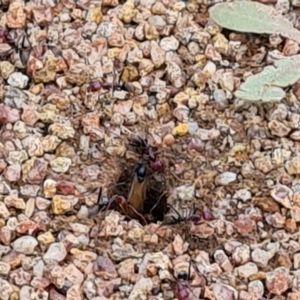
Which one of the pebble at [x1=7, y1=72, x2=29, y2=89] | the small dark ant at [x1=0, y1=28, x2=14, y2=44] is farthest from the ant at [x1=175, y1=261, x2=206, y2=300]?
the small dark ant at [x1=0, y1=28, x2=14, y2=44]

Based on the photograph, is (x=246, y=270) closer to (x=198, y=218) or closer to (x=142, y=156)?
(x=198, y=218)

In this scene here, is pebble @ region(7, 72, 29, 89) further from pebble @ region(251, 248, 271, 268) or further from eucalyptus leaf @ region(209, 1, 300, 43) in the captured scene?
pebble @ region(251, 248, 271, 268)

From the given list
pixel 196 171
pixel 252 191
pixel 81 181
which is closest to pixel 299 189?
pixel 252 191

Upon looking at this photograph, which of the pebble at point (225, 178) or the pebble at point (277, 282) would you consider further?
the pebble at point (225, 178)

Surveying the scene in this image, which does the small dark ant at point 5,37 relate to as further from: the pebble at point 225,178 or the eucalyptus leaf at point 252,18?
the pebble at point 225,178

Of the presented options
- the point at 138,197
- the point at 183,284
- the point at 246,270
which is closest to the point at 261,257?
the point at 246,270

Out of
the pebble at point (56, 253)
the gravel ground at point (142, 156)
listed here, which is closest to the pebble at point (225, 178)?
the gravel ground at point (142, 156)
